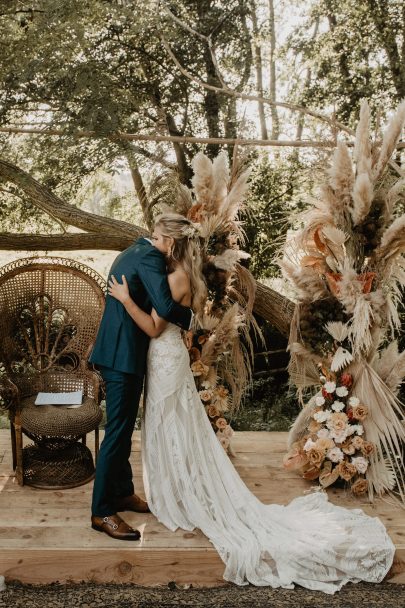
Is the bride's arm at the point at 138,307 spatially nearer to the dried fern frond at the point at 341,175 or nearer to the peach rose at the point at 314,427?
the dried fern frond at the point at 341,175

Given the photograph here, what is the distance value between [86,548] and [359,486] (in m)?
1.55

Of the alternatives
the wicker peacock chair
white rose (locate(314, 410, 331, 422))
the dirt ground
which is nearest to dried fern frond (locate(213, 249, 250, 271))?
the wicker peacock chair

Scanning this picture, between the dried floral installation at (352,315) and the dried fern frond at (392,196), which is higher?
the dried fern frond at (392,196)

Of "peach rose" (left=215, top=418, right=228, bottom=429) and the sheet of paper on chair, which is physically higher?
the sheet of paper on chair

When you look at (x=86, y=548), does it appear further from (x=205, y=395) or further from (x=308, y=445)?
(x=308, y=445)

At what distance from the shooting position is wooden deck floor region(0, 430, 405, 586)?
2881 mm

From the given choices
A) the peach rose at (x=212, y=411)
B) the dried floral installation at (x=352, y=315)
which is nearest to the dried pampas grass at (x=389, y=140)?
the dried floral installation at (x=352, y=315)

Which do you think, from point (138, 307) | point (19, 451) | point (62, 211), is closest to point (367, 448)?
point (138, 307)

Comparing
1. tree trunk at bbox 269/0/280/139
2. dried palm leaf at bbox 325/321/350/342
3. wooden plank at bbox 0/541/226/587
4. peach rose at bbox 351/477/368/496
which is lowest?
wooden plank at bbox 0/541/226/587

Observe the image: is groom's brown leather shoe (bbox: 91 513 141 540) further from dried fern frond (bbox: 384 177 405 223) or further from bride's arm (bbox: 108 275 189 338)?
dried fern frond (bbox: 384 177 405 223)

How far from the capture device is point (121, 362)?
9.83ft

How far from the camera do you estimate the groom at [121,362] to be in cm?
298

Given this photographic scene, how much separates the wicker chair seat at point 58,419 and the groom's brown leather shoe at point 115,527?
481 mm

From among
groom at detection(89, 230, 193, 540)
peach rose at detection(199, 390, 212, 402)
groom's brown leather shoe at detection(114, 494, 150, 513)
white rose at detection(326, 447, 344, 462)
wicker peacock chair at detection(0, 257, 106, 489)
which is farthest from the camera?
peach rose at detection(199, 390, 212, 402)
